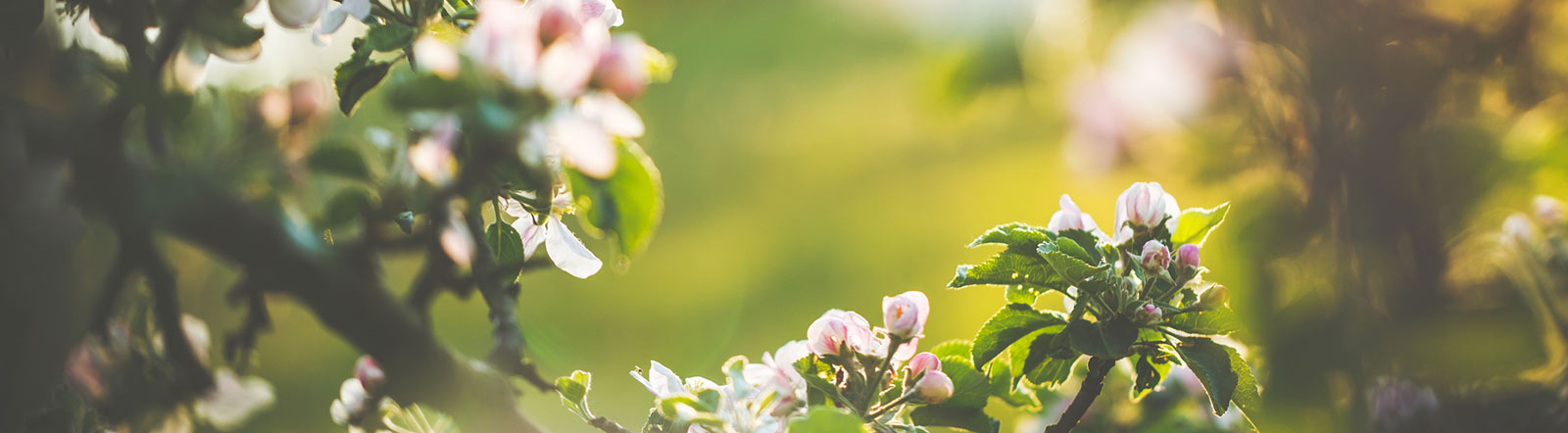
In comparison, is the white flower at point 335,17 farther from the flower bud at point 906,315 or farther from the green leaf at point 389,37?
the flower bud at point 906,315

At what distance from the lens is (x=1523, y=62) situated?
3.45 ft

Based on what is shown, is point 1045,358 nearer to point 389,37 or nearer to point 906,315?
point 906,315

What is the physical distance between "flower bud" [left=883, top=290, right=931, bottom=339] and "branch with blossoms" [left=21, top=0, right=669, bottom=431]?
20 cm

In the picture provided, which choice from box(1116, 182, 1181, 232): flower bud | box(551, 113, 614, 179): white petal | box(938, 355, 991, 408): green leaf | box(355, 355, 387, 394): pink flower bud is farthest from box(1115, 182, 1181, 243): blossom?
box(355, 355, 387, 394): pink flower bud

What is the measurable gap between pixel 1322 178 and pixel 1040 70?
1.19 ft

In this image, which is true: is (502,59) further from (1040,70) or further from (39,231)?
(1040,70)

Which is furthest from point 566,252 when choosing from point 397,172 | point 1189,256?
point 1189,256

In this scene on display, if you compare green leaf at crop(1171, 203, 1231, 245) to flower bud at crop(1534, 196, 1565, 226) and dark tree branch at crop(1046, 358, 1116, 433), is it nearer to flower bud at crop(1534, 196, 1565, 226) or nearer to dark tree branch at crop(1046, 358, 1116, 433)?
dark tree branch at crop(1046, 358, 1116, 433)

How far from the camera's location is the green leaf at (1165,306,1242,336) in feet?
1.55

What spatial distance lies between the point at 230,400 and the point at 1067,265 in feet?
1.76

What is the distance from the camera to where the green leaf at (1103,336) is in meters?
0.47

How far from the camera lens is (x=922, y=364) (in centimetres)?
51

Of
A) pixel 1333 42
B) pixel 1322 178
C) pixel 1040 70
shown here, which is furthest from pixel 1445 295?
pixel 1040 70

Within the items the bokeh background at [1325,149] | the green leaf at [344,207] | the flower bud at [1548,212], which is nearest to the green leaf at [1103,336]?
the bokeh background at [1325,149]
